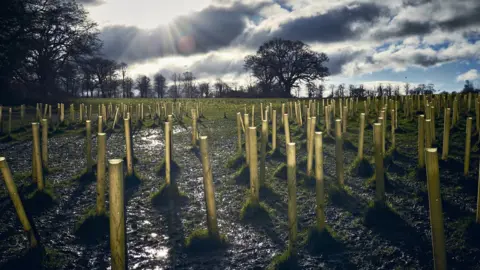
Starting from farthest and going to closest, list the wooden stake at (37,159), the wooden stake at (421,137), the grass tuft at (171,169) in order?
the grass tuft at (171,169), the wooden stake at (421,137), the wooden stake at (37,159)

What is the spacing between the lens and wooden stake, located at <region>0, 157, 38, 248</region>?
12.4ft

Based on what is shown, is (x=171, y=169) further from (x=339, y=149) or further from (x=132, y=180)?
(x=339, y=149)

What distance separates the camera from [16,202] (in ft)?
12.5

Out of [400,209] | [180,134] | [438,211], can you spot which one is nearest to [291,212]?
[438,211]

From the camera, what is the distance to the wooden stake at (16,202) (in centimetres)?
379

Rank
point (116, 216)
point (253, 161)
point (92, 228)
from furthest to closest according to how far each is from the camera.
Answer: point (253, 161)
point (92, 228)
point (116, 216)

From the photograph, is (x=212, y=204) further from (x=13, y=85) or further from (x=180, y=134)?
(x=13, y=85)

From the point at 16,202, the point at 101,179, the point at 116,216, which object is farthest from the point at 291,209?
the point at 16,202

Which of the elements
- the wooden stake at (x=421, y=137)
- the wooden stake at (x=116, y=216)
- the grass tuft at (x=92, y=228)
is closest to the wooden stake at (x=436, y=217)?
the wooden stake at (x=116, y=216)

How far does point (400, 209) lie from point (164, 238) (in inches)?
132

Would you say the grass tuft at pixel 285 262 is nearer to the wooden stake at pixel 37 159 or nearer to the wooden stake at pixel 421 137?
the wooden stake at pixel 421 137

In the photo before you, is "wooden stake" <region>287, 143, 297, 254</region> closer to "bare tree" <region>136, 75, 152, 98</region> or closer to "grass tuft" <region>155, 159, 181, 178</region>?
"grass tuft" <region>155, 159, 181, 178</region>

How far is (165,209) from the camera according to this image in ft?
18.0

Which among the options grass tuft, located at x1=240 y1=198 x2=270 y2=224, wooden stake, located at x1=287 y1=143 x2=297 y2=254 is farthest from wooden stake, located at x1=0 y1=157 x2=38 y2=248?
wooden stake, located at x1=287 y1=143 x2=297 y2=254
